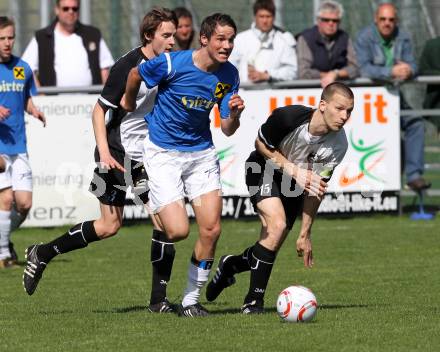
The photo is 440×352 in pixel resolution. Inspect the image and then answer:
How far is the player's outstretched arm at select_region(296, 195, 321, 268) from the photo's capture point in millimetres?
8656

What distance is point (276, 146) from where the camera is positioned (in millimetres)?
8797

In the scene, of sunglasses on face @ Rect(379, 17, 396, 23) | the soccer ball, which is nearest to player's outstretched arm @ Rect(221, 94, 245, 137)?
the soccer ball

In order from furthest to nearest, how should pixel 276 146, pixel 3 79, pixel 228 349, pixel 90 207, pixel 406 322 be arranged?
pixel 90 207 < pixel 3 79 < pixel 276 146 < pixel 406 322 < pixel 228 349

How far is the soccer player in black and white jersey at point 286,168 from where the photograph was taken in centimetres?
864

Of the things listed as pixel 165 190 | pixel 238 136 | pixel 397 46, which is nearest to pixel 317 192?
pixel 165 190

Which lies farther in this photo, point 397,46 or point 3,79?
point 397,46

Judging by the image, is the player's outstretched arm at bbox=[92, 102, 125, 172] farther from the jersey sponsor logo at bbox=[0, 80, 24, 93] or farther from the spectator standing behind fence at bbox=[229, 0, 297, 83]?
the spectator standing behind fence at bbox=[229, 0, 297, 83]

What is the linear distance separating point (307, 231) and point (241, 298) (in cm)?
131

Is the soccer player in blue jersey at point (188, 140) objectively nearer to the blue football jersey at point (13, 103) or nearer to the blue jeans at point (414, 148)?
the blue football jersey at point (13, 103)

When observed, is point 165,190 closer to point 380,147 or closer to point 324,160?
point 324,160

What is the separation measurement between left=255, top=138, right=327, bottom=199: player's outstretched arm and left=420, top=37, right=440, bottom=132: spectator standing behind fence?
714cm

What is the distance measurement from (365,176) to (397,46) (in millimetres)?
1751

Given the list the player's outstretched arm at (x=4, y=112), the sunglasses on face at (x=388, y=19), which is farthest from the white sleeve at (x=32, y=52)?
the sunglasses on face at (x=388, y=19)

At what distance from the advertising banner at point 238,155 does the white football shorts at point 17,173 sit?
244 cm
